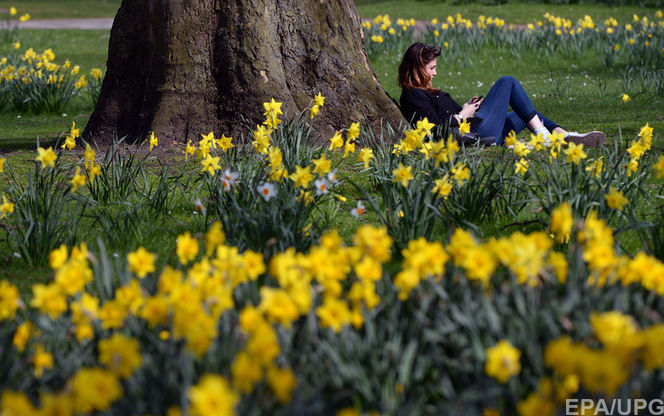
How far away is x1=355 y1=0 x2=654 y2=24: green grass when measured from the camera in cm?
1898

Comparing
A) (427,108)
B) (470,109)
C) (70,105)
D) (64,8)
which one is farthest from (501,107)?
(64,8)

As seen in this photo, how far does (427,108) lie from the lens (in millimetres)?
5633

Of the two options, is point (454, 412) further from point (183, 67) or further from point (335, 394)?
point (183, 67)

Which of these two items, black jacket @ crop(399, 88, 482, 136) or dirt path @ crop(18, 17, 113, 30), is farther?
dirt path @ crop(18, 17, 113, 30)

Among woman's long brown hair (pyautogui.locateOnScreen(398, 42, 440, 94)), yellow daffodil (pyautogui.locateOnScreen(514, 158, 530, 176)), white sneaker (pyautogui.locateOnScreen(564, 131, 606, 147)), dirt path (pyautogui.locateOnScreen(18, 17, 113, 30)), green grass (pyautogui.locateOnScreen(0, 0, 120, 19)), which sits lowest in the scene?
green grass (pyautogui.locateOnScreen(0, 0, 120, 19))

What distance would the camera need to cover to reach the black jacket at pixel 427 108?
5.61m

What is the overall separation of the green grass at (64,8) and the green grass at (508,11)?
9194 millimetres

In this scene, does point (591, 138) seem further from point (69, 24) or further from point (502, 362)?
point (69, 24)

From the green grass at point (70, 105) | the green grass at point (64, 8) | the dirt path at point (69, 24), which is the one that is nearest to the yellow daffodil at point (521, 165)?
the green grass at point (70, 105)

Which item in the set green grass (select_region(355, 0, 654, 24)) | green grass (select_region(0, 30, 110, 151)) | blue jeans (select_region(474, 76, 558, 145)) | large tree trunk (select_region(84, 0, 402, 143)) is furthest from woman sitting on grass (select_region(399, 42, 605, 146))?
green grass (select_region(355, 0, 654, 24))

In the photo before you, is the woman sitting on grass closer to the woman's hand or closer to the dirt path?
the woman's hand

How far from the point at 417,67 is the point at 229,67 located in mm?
1468

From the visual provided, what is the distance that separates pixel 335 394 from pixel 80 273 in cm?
77

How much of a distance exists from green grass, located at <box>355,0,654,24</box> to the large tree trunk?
1350cm
